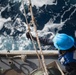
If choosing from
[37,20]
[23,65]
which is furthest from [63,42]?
[37,20]

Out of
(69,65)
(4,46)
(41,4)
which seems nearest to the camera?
(69,65)

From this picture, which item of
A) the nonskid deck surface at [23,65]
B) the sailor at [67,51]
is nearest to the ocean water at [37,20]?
the nonskid deck surface at [23,65]

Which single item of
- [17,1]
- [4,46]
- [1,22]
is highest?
[17,1]

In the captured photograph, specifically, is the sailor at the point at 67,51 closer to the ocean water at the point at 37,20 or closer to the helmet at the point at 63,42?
the helmet at the point at 63,42

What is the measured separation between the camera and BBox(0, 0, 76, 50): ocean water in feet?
27.1

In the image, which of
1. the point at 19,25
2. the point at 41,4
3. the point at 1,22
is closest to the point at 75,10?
the point at 41,4

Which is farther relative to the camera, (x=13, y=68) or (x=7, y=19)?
(x=7, y=19)

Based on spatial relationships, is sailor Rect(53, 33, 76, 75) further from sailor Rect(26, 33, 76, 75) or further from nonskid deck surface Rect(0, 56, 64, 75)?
nonskid deck surface Rect(0, 56, 64, 75)

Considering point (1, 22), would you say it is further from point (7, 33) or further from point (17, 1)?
point (17, 1)

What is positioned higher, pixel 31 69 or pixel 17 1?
pixel 17 1

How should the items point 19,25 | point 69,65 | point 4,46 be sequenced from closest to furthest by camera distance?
1. point 69,65
2. point 4,46
3. point 19,25

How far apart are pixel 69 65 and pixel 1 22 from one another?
15.8ft

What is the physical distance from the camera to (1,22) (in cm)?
896

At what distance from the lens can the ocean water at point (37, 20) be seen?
825 cm
